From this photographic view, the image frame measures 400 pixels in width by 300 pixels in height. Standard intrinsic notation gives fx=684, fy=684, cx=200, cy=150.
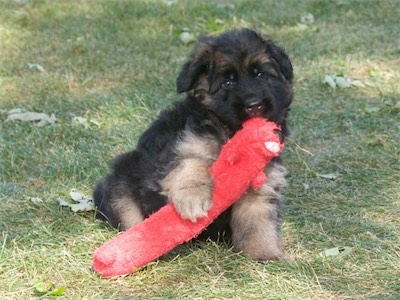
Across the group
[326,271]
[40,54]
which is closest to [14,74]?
[40,54]

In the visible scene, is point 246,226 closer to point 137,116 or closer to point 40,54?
point 137,116

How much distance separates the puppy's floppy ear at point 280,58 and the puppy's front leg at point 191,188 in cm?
72

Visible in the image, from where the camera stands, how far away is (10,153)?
5410 millimetres

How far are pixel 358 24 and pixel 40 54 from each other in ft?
14.2

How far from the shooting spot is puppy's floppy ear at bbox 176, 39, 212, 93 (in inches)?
149

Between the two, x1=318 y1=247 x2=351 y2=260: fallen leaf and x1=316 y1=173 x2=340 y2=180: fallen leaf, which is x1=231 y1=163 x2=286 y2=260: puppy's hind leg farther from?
x1=316 y1=173 x2=340 y2=180: fallen leaf

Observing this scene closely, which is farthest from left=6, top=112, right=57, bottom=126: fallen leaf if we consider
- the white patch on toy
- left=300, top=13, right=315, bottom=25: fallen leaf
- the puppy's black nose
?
left=300, top=13, right=315, bottom=25: fallen leaf

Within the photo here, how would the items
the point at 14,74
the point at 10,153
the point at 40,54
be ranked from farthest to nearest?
the point at 40,54 < the point at 14,74 < the point at 10,153

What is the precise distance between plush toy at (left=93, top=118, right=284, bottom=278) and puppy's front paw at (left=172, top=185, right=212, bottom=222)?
53mm

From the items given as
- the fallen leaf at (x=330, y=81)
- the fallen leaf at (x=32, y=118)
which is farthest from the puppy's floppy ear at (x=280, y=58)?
the fallen leaf at (x=330, y=81)

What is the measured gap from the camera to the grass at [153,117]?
3.55 metres

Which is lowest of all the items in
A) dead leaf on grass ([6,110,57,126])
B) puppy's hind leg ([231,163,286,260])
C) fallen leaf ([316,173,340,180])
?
dead leaf on grass ([6,110,57,126])

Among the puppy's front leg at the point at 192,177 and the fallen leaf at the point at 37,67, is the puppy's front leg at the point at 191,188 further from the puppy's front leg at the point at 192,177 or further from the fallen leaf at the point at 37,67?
the fallen leaf at the point at 37,67

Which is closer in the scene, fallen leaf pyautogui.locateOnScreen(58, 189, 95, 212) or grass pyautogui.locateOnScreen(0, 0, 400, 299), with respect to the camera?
grass pyautogui.locateOnScreen(0, 0, 400, 299)
